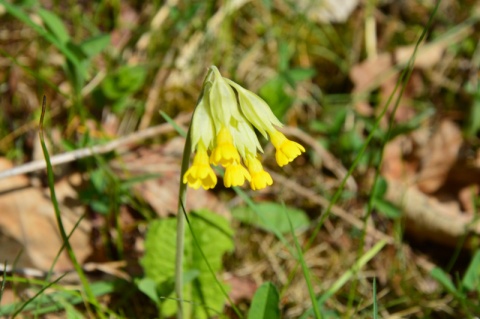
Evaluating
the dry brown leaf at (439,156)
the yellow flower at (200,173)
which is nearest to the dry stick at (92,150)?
the yellow flower at (200,173)

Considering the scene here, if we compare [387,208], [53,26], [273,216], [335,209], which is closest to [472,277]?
[387,208]

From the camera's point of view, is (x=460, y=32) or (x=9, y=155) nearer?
(x=9, y=155)

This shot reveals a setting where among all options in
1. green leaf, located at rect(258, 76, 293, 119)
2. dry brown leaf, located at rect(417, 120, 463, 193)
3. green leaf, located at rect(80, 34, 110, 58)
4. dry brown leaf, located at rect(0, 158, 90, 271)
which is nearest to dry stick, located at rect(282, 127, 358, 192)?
green leaf, located at rect(258, 76, 293, 119)

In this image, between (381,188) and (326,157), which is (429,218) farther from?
(326,157)

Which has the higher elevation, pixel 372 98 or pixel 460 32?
pixel 460 32

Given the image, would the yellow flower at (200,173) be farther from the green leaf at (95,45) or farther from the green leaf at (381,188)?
the green leaf at (381,188)

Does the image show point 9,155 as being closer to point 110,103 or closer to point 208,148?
point 110,103

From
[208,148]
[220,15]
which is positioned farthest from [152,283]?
[220,15]
